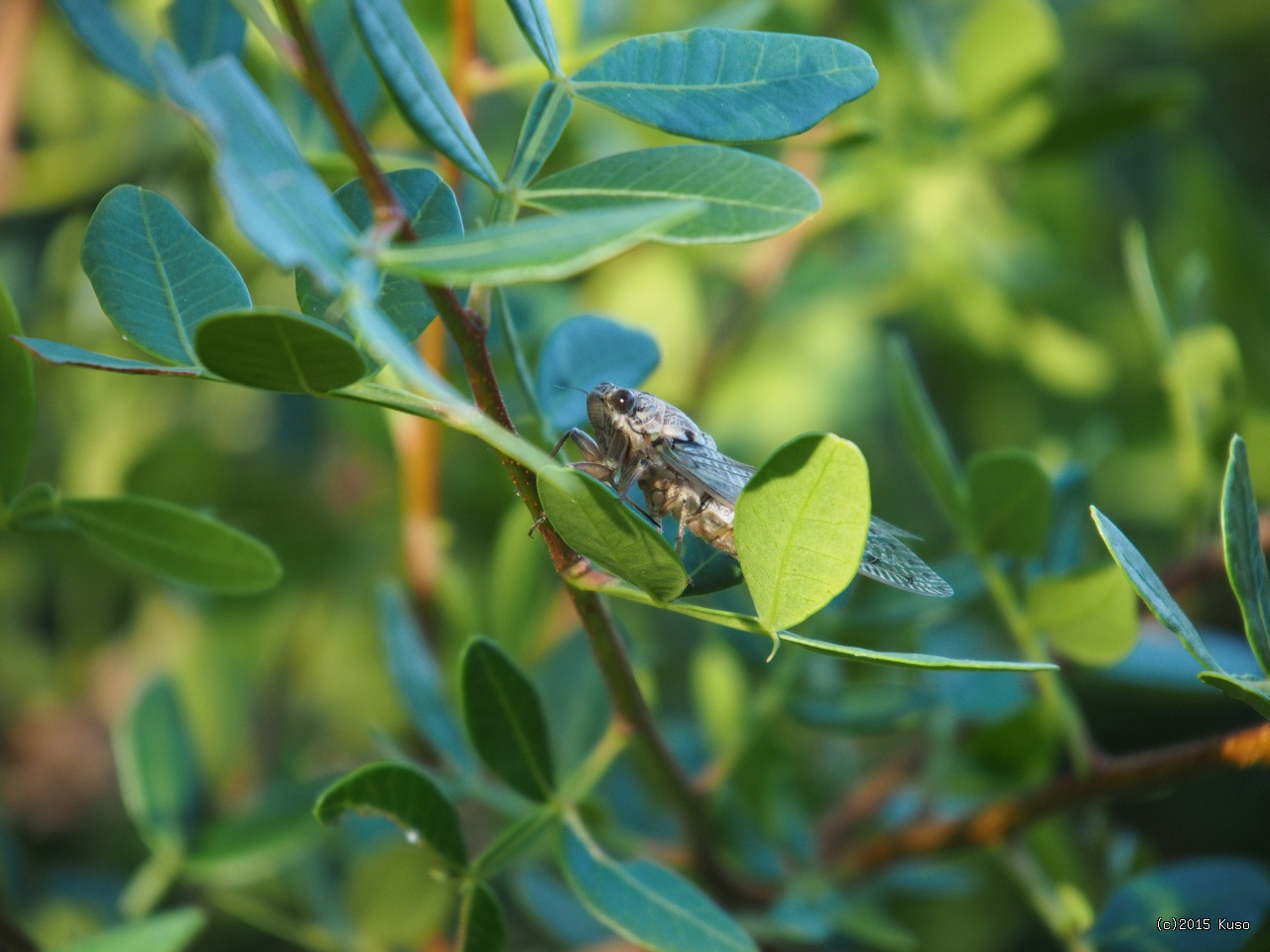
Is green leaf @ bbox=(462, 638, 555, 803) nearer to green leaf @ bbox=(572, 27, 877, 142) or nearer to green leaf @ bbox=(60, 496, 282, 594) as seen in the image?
green leaf @ bbox=(60, 496, 282, 594)

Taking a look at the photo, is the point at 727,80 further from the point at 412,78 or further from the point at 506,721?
the point at 506,721

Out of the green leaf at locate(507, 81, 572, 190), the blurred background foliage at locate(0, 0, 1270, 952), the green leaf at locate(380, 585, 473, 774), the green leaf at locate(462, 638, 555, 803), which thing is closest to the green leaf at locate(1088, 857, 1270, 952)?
the blurred background foliage at locate(0, 0, 1270, 952)

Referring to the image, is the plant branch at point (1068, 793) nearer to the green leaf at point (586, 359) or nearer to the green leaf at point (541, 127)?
the green leaf at point (586, 359)

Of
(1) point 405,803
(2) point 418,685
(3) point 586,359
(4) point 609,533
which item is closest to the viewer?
(4) point 609,533

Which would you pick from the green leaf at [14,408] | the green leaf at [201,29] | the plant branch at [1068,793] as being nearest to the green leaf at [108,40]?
the green leaf at [201,29]

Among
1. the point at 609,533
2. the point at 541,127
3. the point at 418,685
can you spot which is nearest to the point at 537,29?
the point at 541,127

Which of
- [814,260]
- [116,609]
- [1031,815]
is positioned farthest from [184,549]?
[814,260]
